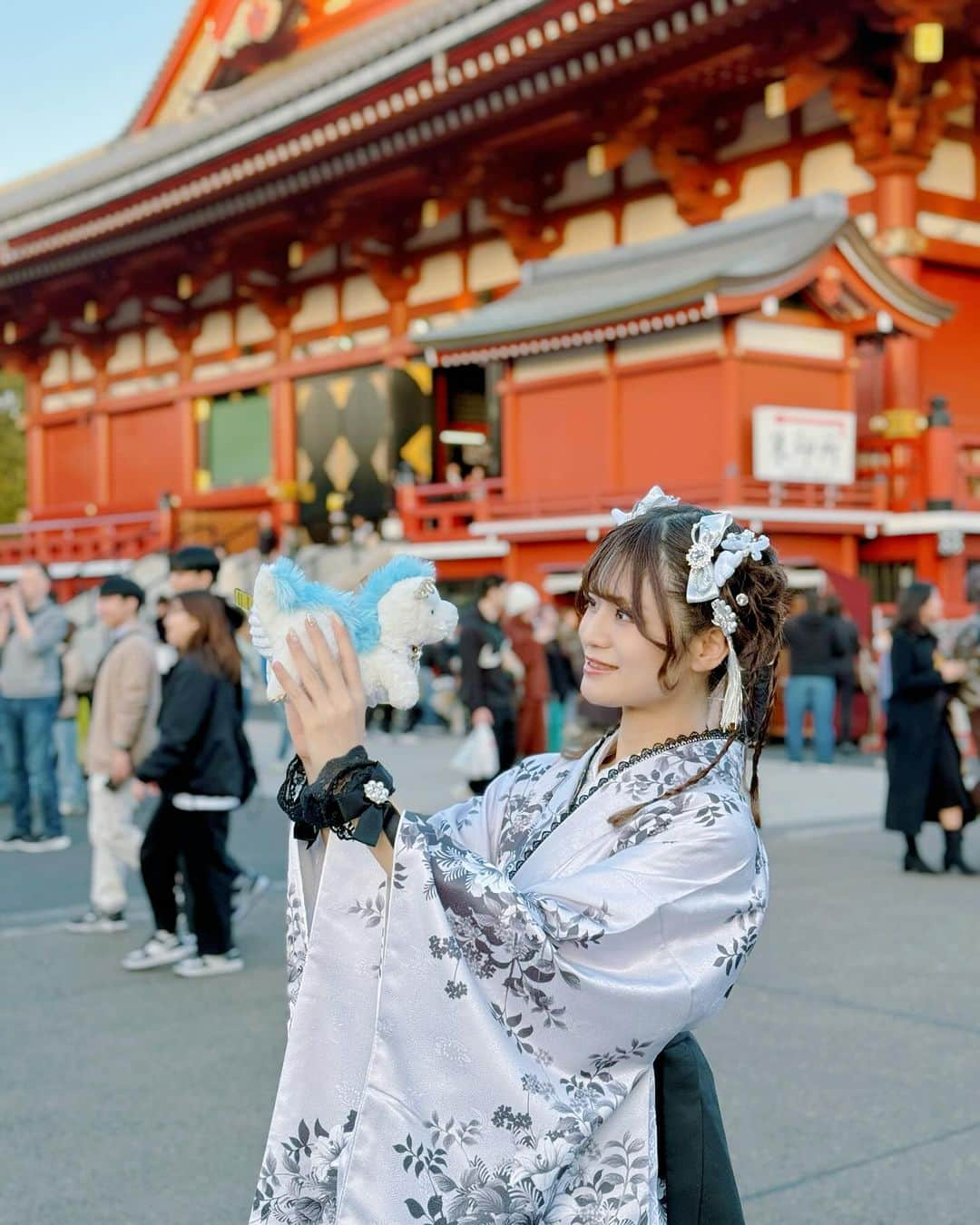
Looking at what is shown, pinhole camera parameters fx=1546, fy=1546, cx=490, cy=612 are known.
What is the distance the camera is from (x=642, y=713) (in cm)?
218

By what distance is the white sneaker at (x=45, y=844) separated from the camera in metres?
8.89

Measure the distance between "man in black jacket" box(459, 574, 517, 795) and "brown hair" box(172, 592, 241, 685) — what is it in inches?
128

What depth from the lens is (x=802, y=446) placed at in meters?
14.0


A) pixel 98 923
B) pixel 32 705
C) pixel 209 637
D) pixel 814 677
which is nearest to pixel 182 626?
pixel 209 637

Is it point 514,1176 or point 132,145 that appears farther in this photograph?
point 132,145

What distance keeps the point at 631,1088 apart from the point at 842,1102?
2.60m

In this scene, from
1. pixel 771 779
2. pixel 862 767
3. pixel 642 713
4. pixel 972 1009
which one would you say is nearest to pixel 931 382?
pixel 862 767

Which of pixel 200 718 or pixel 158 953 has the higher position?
pixel 200 718

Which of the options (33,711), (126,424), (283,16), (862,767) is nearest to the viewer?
(33,711)

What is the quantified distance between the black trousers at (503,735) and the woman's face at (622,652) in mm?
7233

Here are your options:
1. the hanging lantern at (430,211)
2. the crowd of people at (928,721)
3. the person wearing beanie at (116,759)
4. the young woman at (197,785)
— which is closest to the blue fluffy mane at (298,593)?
the young woman at (197,785)

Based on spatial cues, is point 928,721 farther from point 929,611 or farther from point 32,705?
point 32,705

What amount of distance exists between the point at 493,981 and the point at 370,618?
47 centimetres

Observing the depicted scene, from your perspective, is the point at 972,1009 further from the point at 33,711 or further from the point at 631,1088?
the point at 33,711
